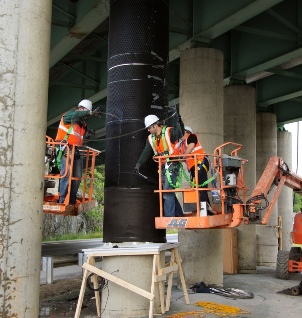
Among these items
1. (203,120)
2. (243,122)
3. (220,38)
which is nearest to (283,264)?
(203,120)

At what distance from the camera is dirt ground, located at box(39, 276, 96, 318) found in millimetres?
9695

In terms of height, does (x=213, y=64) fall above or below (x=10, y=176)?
above

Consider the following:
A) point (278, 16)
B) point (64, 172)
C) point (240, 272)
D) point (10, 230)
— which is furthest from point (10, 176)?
point (240, 272)

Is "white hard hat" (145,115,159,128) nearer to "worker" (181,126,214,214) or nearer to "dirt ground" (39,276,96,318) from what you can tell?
"worker" (181,126,214,214)

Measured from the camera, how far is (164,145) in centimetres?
883

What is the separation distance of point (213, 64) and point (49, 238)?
30961 millimetres

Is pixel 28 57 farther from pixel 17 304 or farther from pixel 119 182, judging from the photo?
pixel 119 182

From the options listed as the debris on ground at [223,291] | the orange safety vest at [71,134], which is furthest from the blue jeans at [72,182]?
the debris on ground at [223,291]

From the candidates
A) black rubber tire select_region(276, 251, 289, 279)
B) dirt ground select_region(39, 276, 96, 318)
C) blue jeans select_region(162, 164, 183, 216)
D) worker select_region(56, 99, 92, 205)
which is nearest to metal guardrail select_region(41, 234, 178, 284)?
dirt ground select_region(39, 276, 96, 318)

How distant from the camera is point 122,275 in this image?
8891 millimetres

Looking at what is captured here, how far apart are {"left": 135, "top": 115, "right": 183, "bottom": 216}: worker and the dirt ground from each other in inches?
112

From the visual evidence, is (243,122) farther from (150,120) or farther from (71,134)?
(71,134)

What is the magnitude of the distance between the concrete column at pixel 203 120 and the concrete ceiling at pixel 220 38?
31.2 inches

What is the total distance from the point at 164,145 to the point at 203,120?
167 inches
